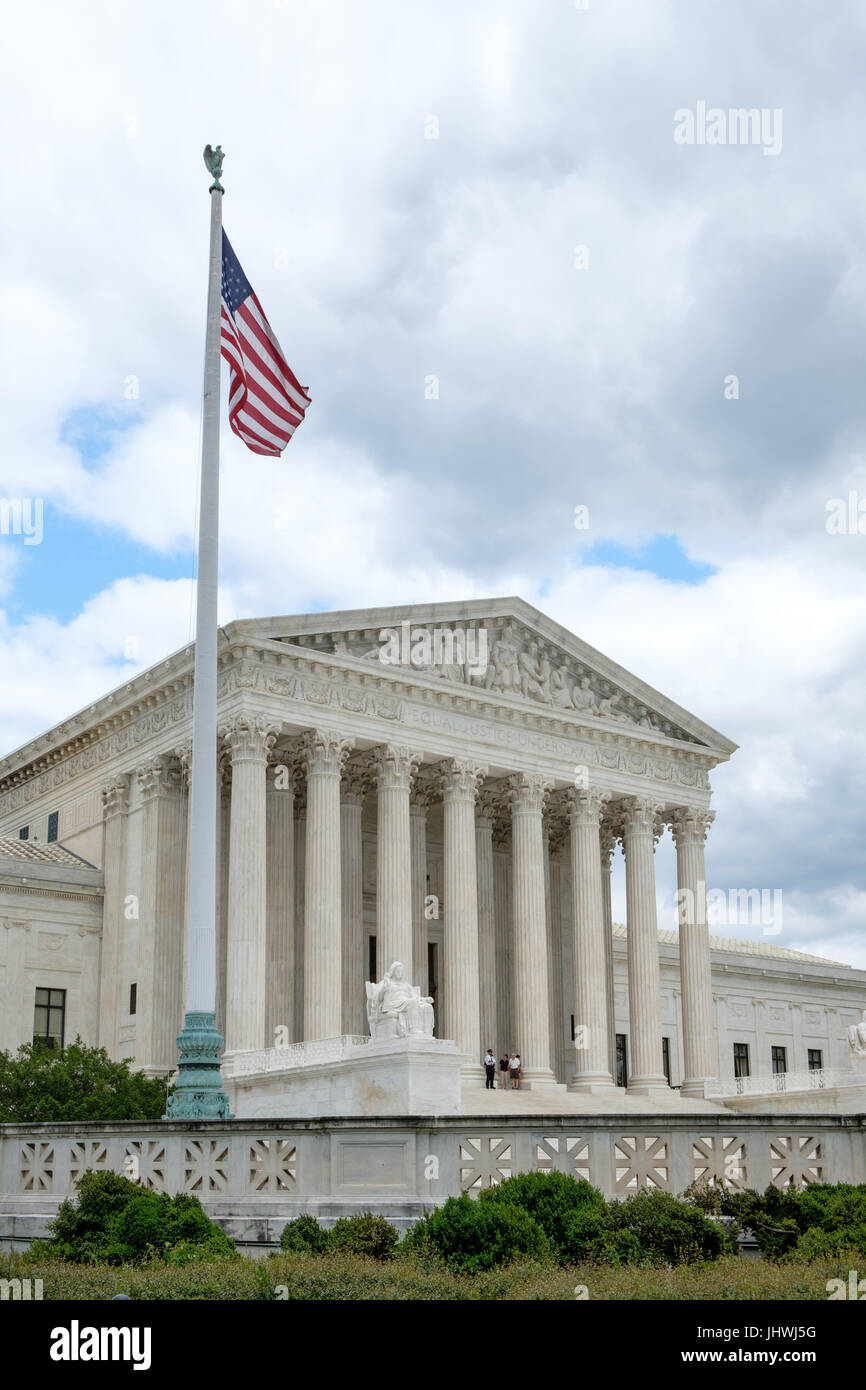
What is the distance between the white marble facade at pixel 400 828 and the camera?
5066 cm

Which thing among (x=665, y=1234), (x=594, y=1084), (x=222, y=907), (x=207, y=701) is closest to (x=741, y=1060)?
(x=594, y=1084)

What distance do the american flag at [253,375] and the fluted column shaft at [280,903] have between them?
2437cm

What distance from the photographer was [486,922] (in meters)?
60.6

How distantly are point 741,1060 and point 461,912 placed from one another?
2888 centimetres

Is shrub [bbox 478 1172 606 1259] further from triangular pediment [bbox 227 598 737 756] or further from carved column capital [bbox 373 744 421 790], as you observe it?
carved column capital [bbox 373 744 421 790]

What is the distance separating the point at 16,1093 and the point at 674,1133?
26338 millimetres

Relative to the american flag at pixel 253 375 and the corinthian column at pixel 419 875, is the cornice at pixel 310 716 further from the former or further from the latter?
the american flag at pixel 253 375

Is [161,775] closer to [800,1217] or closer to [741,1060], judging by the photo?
[741,1060]

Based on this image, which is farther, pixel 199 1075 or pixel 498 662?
pixel 498 662

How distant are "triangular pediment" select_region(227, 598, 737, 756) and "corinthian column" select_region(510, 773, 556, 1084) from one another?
3.58 metres

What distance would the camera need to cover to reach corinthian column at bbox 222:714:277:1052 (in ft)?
157

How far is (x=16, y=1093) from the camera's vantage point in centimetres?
3966
